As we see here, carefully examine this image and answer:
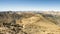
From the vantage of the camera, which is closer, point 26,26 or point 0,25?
point 0,25

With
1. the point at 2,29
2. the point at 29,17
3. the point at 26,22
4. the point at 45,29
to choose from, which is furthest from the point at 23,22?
the point at 2,29

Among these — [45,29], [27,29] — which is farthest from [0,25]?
[45,29]

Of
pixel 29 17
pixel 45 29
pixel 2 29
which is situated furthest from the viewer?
pixel 29 17

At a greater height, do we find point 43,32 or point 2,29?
point 2,29

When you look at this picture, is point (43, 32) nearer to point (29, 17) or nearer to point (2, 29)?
point (29, 17)

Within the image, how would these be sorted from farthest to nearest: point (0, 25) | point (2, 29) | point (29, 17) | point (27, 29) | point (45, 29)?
point (29, 17) < point (45, 29) < point (27, 29) < point (0, 25) < point (2, 29)

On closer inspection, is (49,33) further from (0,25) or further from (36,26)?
(0,25)
